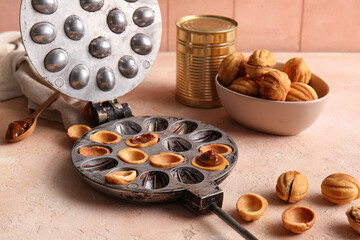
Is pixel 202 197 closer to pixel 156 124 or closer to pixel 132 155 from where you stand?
pixel 132 155

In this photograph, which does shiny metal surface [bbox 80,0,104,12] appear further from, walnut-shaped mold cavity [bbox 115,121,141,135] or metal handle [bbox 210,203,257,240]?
metal handle [bbox 210,203,257,240]

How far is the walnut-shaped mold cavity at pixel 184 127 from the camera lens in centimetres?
93

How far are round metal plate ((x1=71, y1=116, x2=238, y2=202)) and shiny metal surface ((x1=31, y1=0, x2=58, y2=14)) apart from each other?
0.73 feet

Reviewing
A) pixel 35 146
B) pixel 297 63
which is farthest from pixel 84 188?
pixel 297 63

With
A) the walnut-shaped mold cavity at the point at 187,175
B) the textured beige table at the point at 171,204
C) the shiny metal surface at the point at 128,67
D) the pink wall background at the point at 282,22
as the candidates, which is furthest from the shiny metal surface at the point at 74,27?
the pink wall background at the point at 282,22

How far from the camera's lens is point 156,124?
3.13ft

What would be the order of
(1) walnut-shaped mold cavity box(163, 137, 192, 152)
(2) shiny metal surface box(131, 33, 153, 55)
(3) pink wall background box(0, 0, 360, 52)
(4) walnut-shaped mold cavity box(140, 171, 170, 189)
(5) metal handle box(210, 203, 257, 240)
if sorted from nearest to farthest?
(5) metal handle box(210, 203, 257, 240) → (4) walnut-shaped mold cavity box(140, 171, 170, 189) → (1) walnut-shaped mold cavity box(163, 137, 192, 152) → (2) shiny metal surface box(131, 33, 153, 55) → (3) pink wall background box(0, 0, 360, 52)

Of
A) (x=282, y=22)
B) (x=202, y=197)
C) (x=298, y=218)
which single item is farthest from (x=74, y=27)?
(x=282, y=22)

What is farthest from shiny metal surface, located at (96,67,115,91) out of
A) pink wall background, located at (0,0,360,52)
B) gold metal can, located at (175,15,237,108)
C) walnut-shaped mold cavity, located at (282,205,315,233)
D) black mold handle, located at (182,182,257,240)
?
pink wall background, located at (0,0,360,52)

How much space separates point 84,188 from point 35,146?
0.19 metres

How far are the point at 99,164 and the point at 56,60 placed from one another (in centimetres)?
21

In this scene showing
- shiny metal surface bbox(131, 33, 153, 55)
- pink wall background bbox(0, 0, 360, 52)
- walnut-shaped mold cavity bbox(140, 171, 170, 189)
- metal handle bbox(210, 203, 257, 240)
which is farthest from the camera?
pink wall background bbox(0, 0, 360, 52)

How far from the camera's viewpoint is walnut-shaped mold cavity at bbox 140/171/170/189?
76cm

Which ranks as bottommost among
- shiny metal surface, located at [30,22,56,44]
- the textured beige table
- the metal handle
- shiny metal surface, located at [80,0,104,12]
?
the textured beige table
